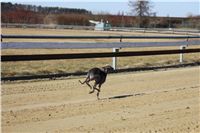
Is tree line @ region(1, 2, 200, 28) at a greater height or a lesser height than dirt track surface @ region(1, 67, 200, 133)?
greater

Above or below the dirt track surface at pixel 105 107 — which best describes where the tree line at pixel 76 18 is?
above

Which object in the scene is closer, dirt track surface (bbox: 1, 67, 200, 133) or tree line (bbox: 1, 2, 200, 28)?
dirt track surface (bbox: 1, 67, 200, 133)

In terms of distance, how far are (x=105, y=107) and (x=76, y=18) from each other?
8714cm

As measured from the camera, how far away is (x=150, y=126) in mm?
8500

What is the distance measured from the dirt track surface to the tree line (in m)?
67.8

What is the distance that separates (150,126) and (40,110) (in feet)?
7.42

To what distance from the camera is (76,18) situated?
9644cm

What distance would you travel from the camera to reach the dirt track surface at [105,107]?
27.5 feet

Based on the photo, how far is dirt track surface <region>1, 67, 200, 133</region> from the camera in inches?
330

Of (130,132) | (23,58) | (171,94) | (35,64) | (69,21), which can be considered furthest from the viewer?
(69,21)

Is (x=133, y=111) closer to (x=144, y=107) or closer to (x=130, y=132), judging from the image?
(x=144, y=107)

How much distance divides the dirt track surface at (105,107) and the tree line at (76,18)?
6781 cm

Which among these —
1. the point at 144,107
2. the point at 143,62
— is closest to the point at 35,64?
the point at 143,62

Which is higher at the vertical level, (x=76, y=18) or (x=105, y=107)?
(x=76, y=18)
